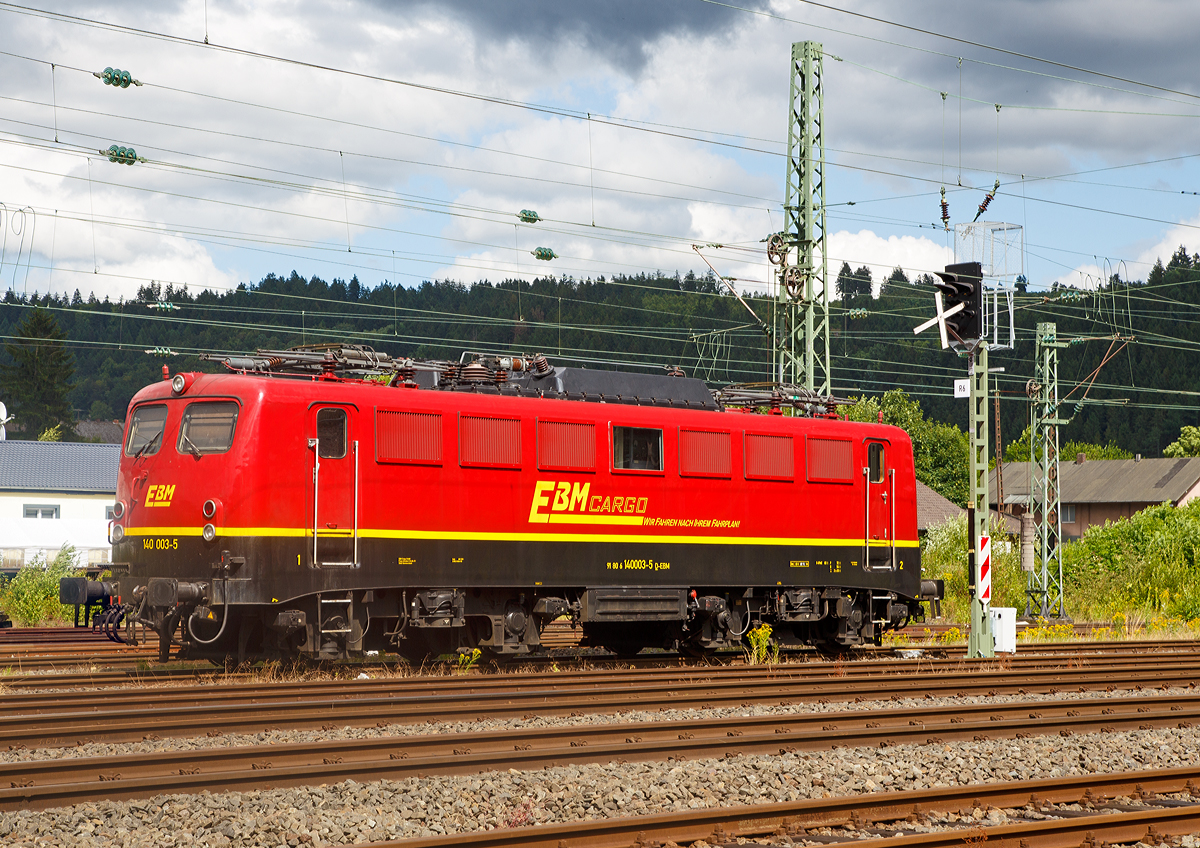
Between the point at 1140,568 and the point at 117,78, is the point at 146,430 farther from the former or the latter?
the point at 1140,568

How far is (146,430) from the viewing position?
1697cm

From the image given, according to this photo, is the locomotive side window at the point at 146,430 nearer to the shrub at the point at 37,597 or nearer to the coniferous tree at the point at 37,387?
the shrub at the point at 37,597

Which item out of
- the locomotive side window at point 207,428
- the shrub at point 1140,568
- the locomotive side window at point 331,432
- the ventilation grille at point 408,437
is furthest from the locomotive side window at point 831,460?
the shrub at point 1140,568

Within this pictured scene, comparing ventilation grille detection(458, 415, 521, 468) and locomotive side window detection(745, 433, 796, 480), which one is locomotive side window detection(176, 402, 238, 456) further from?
locomotive side window detection(745, 433, 796, 480)

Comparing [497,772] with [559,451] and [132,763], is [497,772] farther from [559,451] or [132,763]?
[559,451]

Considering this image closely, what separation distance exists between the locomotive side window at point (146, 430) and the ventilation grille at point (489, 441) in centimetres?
405

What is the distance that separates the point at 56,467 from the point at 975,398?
187 feet

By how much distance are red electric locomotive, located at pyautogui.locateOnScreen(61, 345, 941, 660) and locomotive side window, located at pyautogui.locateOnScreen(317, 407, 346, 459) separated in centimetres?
3

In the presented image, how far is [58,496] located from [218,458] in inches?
2095

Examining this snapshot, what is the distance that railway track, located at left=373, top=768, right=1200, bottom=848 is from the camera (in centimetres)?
819

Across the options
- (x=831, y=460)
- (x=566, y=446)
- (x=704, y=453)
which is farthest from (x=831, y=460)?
(x=566, y=446)

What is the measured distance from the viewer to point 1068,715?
14250 mm

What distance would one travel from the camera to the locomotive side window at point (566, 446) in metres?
18.2

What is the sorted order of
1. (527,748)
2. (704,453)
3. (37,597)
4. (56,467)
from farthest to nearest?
(56,467) < (37,597) < (704,453) < (527,748)
